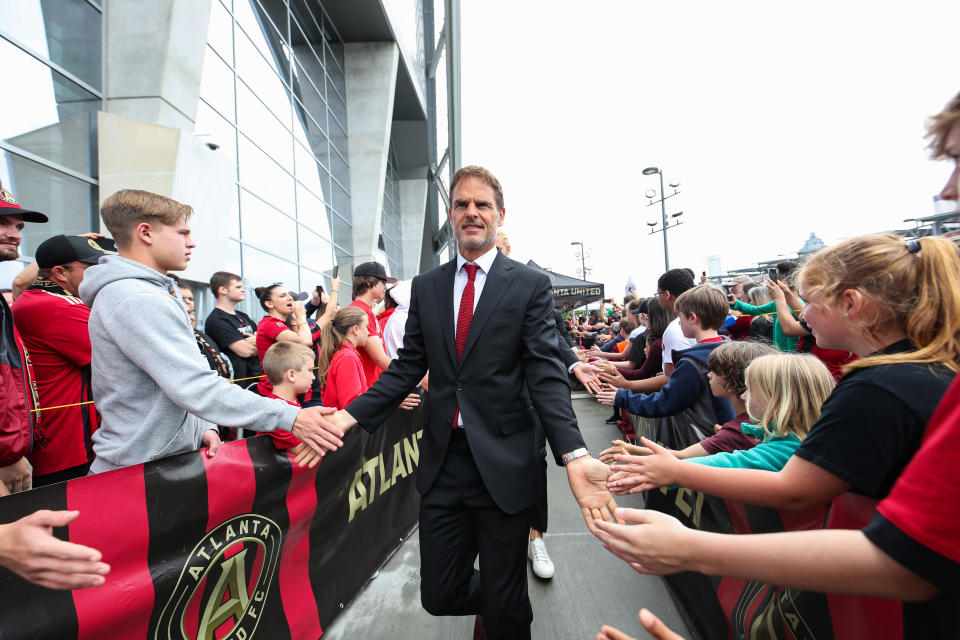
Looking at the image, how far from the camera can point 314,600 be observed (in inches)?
96.8

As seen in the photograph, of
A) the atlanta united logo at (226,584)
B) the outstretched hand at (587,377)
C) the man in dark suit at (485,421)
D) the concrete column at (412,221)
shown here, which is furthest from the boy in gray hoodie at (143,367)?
the concrete column at (412,221)

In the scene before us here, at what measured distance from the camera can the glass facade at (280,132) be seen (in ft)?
26.6

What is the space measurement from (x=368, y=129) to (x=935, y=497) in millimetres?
17707

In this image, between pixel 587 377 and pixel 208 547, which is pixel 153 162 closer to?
pixel 208 547

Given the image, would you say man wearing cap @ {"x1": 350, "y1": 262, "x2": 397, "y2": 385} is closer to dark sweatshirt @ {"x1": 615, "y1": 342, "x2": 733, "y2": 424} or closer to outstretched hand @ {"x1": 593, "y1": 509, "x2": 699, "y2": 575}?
dark sweatshirt @ {"x1": 615, "y1": 342, "x2": 733, "y2": 424}

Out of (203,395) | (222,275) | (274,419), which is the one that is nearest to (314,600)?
(274,419)

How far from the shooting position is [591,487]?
1.74 metres

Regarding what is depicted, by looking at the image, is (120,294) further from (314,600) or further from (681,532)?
(681,532)

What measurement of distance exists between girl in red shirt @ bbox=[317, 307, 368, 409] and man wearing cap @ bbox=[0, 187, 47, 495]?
5.15 ft

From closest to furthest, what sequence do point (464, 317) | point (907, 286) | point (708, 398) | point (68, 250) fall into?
point (907, 286), point (464, 317), point (68, 250), point (708, 398)

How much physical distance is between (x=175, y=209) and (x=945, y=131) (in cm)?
263

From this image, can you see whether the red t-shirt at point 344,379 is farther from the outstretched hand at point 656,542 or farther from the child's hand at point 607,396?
the outstretched hand at point 656,542

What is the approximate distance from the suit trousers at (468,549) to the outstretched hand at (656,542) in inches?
42.4

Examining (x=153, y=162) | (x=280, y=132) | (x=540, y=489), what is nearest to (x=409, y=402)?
(x=540, y=489)
